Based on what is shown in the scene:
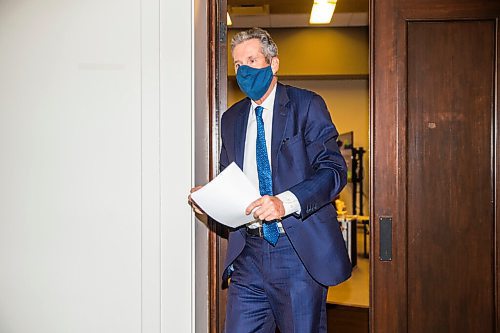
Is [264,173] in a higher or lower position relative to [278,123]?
lower

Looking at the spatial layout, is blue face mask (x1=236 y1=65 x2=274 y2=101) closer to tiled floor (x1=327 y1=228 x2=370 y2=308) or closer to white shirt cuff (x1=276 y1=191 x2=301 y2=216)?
white shirt cuff (x1=276 y1=191 x2=301 y2=216)

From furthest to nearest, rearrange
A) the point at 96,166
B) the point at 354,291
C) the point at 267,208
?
the point at 354,291 < the point at 96,166 < the point at 267,208

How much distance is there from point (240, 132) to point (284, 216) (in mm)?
465

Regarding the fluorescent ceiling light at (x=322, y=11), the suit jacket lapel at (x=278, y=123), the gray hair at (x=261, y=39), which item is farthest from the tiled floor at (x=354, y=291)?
the gray hair at (x=261, y=39)

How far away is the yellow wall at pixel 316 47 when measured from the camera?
7.11 meters

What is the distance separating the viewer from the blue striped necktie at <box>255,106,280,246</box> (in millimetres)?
2100

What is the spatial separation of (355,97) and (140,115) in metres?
6.76

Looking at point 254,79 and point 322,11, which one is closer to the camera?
point 254,79

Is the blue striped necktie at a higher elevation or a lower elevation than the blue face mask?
lower

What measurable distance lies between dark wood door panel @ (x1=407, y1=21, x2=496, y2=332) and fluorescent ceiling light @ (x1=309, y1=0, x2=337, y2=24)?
3.19m

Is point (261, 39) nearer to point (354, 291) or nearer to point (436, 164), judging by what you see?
point (436, 164)

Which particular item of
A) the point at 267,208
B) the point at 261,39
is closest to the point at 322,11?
the point at 261,39

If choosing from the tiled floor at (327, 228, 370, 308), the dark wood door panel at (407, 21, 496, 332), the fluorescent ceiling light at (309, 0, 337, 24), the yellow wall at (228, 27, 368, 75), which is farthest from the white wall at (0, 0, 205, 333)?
the yellow wall at (228, 27, 368, 75)

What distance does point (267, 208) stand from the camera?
6.07 feet
